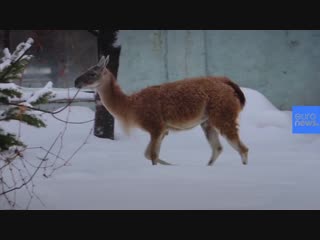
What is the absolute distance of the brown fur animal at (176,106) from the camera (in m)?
4.46

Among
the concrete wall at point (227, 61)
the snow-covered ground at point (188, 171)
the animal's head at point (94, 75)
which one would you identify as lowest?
the snow-covered ground at point (188, 171)

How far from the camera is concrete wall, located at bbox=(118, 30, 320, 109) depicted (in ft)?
17.0

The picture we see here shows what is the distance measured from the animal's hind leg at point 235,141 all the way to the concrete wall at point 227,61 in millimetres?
862

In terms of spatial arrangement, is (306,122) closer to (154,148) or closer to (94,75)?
(154,148)

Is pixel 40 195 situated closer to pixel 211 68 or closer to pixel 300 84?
pixel 211 68

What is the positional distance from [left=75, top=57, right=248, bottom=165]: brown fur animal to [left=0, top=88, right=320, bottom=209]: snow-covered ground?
0.69 feet

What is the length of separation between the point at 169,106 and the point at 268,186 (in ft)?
4.63

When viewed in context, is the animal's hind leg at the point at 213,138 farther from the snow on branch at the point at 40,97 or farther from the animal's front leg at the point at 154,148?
the snow on branch at the point at 40,97

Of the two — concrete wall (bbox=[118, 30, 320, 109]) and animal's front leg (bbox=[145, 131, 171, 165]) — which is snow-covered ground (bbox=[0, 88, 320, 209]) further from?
concrete wall (bbox=[118, 30, 320, 109])

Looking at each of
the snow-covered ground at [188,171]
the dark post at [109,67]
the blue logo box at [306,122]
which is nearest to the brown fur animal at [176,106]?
the snow-covered ground at [188,171]

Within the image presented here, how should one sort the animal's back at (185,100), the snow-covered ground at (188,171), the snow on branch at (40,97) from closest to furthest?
the snow on branch at (40,97), the snow-covered ground at (188,171), the animal's back at (185,100)

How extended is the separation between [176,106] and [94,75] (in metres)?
0.78

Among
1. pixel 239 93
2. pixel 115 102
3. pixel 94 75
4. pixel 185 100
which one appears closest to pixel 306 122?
pixel 239 93

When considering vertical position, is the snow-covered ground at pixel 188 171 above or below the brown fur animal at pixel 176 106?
below
